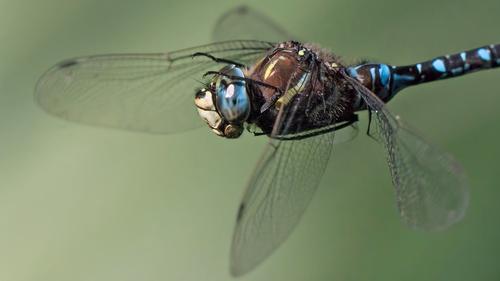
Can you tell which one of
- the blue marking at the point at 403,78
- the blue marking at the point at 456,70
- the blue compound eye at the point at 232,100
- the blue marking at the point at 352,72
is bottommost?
the blue compound eye at the point at 232,100

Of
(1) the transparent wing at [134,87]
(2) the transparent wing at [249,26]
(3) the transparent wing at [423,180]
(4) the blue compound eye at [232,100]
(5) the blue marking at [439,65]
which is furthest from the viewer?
(2) the transparent wing at [249,26]

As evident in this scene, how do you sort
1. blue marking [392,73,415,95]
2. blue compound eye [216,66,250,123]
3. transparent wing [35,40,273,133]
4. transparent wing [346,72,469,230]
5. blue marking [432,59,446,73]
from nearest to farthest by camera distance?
transparent wing [346,72,469,230] < blue compound eye [216,66,250,123] < transparent wing [35,40,273,133] < blue marking [392,73,415,95] < blue marking [432,59,446,73]

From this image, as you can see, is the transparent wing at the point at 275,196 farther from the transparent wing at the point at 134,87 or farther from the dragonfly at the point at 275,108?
the transparent wing at the point at 134,87

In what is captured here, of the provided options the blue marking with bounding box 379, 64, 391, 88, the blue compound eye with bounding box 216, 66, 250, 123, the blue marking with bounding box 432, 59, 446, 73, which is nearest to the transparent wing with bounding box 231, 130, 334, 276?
the blue compound eye with bounding box 216, 66, 250, 123

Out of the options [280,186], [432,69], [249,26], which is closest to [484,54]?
[432,69]

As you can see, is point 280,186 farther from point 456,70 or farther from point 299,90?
point 456,70

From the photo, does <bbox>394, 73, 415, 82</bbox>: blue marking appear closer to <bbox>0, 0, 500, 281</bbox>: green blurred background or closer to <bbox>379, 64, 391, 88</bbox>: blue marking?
<bbox>379, 64, 391, 88</bbox>: blue marking

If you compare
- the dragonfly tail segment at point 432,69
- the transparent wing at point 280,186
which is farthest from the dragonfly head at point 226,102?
the dragonfly tail segment at point 432,69
